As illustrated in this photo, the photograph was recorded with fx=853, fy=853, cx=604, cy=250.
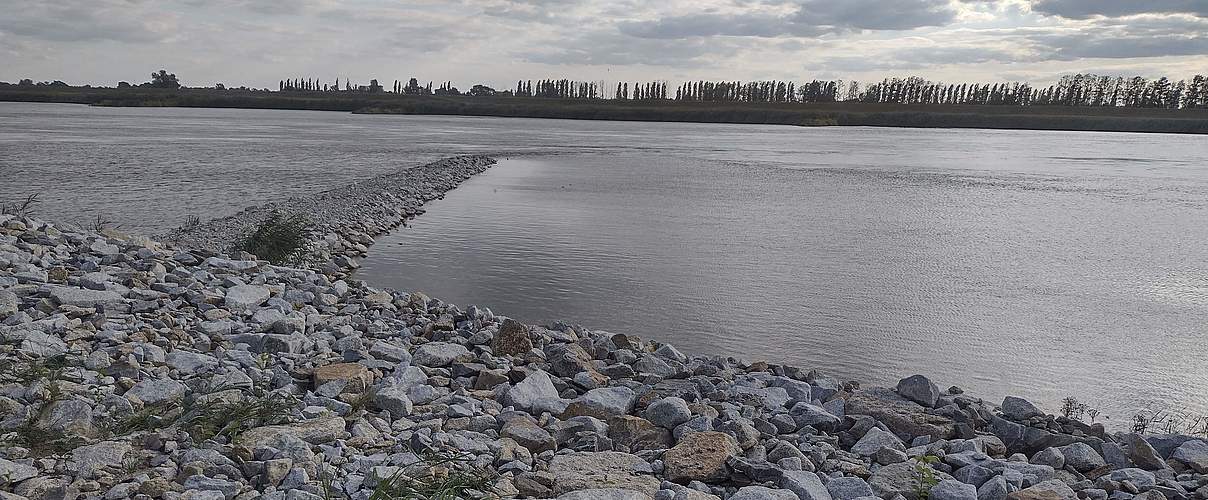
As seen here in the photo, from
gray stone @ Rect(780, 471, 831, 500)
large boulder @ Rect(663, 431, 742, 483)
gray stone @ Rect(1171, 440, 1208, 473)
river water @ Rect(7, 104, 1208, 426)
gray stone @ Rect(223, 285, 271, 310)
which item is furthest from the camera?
river water @ Rect(7, 104, 1208, 426)

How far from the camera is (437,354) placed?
546 centimetres

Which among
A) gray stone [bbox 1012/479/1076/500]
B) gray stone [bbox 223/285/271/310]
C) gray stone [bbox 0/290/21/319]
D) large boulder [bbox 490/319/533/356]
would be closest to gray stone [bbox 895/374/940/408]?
gray stone [bbox 1012/479/1076/500]

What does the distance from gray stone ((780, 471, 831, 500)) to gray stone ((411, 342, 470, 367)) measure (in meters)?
2.46

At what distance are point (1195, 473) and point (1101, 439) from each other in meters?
0.46

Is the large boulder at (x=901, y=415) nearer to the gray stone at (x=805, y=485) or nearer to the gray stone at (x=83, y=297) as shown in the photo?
the gray stone at (x=805, y=485)

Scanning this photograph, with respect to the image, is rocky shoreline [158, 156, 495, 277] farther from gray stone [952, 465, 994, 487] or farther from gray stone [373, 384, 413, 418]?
gray stone [952, 465, 994, 487]

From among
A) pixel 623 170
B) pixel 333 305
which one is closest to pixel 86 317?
pixel 333 305

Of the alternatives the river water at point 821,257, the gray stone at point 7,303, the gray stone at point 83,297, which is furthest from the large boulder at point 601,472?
the gray stone at point 7,303

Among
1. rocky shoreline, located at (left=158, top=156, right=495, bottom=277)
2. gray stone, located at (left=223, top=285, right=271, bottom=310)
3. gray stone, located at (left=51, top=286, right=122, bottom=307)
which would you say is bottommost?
rocky shoreline, located at (left=158, top=156, right=495, bottom=277)

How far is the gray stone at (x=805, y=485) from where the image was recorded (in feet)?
11.9

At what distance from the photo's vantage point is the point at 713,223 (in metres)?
14.2

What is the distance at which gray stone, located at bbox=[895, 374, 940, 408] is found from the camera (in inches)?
200

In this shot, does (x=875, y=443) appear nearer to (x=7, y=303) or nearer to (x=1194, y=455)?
(x=1194, y=455)

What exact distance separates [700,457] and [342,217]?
10.7 meters
